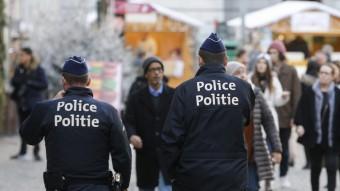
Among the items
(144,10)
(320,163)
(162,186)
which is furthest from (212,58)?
(144,10)

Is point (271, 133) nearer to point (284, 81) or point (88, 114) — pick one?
point (88, 114)

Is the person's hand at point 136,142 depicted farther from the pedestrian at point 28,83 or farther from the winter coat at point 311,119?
the pedestrian at point 28,83

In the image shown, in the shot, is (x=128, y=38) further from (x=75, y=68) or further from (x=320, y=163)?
(x=75, y=68)

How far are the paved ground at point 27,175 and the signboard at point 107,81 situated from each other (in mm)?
2074

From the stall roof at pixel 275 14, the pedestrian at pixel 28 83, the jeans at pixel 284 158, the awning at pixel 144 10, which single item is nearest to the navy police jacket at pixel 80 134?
the jeans at pixel 284 158

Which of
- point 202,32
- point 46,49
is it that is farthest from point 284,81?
point 202,32

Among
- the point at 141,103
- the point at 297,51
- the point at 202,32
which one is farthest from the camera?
the point at 202,32

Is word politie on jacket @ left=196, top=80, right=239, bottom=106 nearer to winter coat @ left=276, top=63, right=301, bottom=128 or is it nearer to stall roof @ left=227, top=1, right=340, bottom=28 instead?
winter coat @ left=276, top=63, right=301, bottom=128

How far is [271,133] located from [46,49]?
15.2m

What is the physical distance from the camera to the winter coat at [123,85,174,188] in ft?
37.8

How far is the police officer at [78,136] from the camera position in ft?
25.7

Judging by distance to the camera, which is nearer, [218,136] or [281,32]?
[218,136]

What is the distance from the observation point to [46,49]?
25422 millimetres

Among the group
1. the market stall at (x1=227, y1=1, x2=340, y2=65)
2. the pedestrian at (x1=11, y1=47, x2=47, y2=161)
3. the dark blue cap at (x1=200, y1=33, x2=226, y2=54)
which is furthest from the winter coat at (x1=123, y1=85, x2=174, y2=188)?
the market stall at (x1=227, y1=1, x2=340, y2=65)
